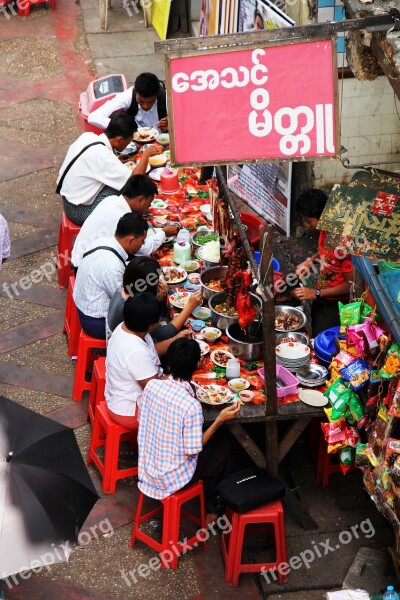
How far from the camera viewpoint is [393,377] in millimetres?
5938

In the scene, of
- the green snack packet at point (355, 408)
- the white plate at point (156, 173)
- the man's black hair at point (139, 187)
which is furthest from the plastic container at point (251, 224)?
the green snack packet at point (355, 408)

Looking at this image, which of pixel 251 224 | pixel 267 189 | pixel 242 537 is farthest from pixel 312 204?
pixel 267 189

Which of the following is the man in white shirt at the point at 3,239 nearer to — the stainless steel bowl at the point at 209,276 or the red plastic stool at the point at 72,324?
the red plastic stool at the point at 72,324

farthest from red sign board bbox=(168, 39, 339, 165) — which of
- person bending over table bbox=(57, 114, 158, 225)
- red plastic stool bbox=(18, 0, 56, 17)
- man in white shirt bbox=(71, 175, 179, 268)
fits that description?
red plastic stool bbox=(18, 0, 56, 17)

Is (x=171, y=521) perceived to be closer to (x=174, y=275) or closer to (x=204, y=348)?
(x=204, y=348)

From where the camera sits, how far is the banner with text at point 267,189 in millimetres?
10070

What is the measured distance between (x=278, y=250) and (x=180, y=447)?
411 centimetres

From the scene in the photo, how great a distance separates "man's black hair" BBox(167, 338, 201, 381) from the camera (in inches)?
244

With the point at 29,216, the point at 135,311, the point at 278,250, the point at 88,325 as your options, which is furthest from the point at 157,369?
the point at 29,216

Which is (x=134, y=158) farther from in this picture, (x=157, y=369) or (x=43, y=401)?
(x=157, y=369)

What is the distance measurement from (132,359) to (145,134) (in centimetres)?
424

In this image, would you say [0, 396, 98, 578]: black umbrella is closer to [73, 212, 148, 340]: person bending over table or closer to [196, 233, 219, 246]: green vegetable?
[73, 212, 148, 340]: person bending over table

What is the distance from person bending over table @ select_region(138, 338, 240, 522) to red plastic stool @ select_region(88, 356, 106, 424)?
1027 mm

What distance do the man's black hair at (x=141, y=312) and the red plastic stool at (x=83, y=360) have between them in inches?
52.4
